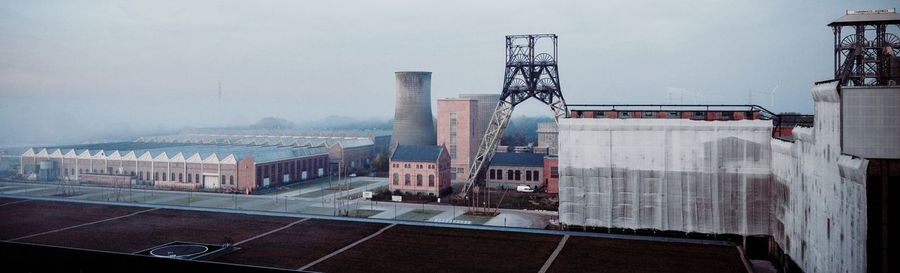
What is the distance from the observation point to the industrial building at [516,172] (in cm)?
4919

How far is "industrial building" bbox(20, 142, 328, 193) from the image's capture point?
49438 millimetres

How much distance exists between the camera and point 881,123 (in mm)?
12562

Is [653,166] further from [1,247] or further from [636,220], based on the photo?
[1,247]

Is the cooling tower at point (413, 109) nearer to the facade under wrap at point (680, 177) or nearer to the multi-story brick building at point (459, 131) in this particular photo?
the multi-story brick building at point (459, 131)

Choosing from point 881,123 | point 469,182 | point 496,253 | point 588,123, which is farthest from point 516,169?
point 881,123

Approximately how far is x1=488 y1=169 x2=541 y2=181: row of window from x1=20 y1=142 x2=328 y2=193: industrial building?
1874cm

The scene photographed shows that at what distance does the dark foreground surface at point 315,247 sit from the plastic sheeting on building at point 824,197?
1.91 metres

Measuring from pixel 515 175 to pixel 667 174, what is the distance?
2694 cm

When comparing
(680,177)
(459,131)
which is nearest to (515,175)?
(459,131)

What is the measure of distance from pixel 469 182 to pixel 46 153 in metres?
40.3

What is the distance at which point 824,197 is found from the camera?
571 inches

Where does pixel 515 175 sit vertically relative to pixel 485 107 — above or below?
below

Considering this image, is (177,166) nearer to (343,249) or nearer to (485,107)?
(343,249)

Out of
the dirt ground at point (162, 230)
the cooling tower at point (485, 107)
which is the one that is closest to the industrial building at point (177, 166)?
the dirt ground at point (162, 230)
